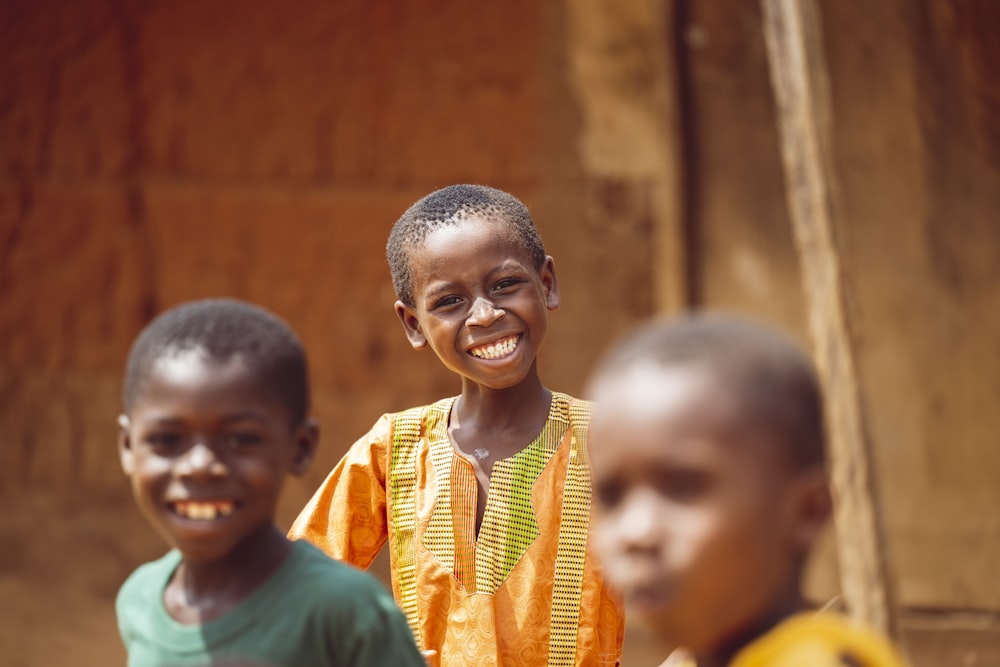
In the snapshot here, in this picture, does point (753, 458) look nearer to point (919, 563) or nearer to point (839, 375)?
point (839, 375)

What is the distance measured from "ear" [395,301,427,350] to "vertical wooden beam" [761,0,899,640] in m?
1.50

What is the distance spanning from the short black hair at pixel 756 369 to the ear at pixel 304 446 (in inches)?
22.0

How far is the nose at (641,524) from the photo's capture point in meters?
1.33

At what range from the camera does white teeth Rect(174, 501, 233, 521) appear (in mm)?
1707

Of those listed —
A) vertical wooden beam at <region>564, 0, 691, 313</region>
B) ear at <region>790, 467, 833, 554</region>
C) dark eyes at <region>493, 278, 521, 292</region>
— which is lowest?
ear at <region>790, 467, 833, 554</region>

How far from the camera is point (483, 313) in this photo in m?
2.36

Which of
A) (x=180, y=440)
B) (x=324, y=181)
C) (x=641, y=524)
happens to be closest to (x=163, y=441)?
(x=180, y=440)

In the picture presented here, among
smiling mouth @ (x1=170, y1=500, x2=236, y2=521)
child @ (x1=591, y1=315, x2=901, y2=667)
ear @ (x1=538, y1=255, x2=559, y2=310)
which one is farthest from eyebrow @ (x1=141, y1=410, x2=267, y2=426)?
ear @ (x1=538, y1=255, x2=559, y2=310)

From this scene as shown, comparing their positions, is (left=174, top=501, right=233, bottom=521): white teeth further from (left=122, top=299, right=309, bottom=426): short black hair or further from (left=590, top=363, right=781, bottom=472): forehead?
(left=590, top=363, right=781, bottom=472): forehead

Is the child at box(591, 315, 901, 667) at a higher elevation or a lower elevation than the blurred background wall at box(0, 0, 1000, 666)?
lower

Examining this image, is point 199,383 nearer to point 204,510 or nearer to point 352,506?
point 204,510

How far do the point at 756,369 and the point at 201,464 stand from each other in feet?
2.46

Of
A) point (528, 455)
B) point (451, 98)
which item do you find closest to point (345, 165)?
point (451, 98)

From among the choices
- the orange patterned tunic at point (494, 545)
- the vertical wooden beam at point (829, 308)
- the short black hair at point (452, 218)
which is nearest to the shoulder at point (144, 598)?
the orange patterned tunic at point (494, 545)
